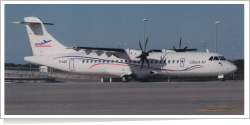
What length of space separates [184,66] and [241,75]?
1110 centimetres

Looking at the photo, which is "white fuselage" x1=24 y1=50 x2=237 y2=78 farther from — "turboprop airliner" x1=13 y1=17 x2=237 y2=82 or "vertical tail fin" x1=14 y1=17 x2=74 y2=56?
"vertical tail fin" x1=14 y1=17 x2=74 y2=56

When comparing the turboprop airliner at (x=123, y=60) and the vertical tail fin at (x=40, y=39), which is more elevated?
the vertical tail fin at (x=40, y=39)

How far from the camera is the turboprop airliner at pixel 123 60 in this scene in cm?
3225

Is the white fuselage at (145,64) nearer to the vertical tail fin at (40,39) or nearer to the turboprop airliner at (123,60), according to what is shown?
the turboprop airliner at (123,60)

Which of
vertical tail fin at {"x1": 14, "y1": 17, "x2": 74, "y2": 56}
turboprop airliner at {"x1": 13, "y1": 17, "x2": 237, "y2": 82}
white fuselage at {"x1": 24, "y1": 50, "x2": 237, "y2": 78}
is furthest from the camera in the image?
vertical tail fin at {"x1": 14, "y1": 17, "x2": 74, "y2": 56}

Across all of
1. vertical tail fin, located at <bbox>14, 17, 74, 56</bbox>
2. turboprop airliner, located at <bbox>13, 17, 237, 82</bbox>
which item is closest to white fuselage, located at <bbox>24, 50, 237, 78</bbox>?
turboprop airliner, located at <bbox>13, 17, 237, 82</bbox>

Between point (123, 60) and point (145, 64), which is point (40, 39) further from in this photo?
point (145, 64)

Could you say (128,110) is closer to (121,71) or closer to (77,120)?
(77,120)

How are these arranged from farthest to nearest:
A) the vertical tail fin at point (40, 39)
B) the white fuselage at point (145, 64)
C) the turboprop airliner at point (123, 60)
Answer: the vertical tail fin at point (40, 39), the turboprop airliner at point (123, 60), the white fuselage at point (145, 64)

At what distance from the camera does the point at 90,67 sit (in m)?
36.6

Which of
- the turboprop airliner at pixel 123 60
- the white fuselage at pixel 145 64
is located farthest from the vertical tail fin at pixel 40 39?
the white fuselage at pixel 145 64

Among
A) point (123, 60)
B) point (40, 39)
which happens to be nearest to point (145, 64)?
point (123, 60)

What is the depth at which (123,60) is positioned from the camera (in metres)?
35.5

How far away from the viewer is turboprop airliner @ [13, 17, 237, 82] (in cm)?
3225
